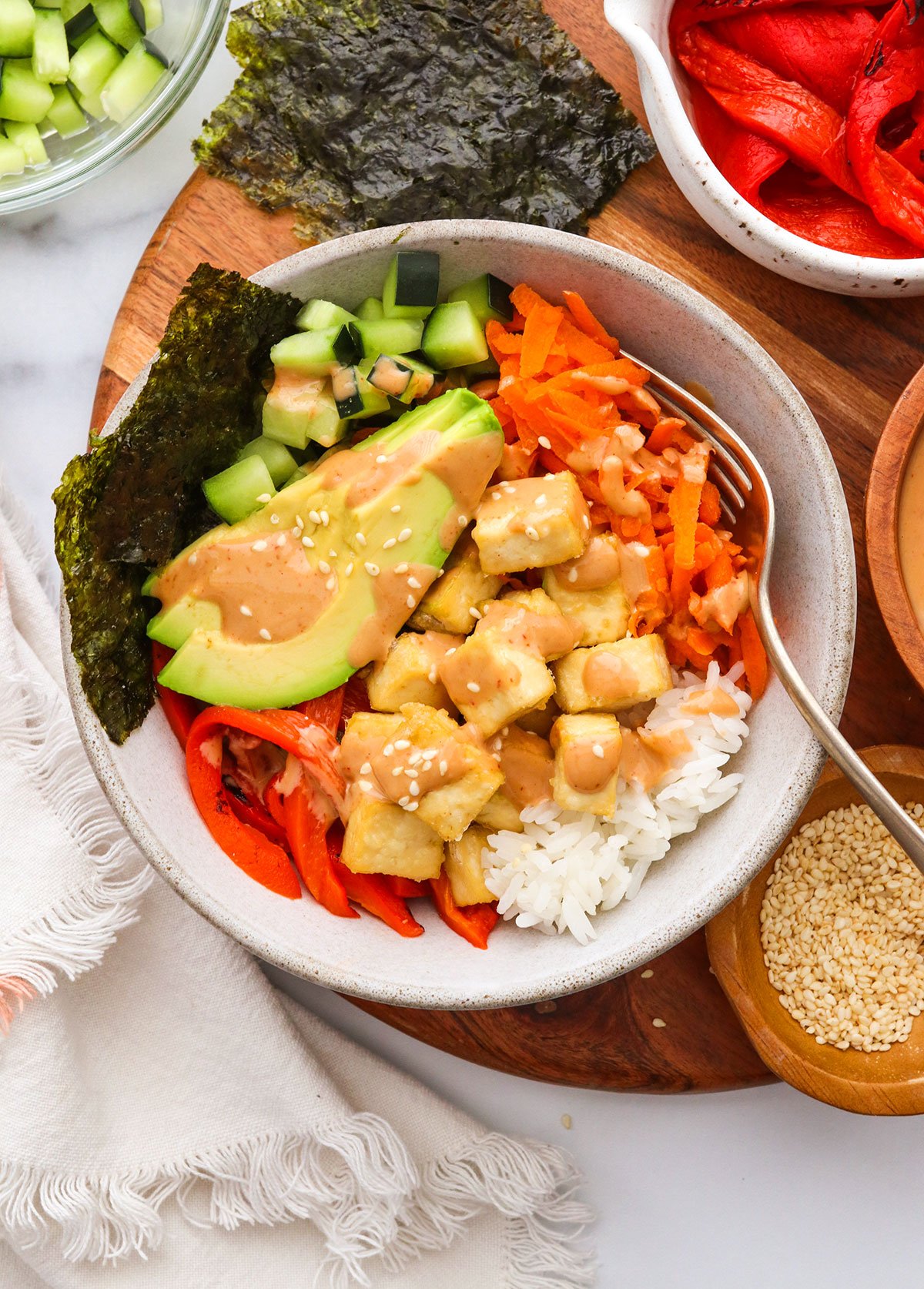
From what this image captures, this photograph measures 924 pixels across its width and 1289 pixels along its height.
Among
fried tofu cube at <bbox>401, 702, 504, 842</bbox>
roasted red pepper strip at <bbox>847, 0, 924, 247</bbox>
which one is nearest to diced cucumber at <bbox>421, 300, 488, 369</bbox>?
fried tofu cube at <bbox>401, 702, 504, 842</bbox>

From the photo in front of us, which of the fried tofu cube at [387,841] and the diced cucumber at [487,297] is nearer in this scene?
the fried tofu cube at [387,841]

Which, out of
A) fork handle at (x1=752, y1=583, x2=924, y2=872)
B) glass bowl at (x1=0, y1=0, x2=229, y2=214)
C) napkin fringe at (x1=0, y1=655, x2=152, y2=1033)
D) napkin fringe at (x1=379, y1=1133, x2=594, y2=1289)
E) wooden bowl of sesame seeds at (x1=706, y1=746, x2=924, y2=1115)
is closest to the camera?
fork handle at (x1=752, y1=583, x2=924, y2=872)

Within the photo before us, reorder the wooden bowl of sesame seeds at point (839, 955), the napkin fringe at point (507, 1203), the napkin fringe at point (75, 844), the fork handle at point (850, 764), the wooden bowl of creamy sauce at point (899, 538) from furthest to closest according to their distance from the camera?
the napkin fringe at point (507, 1203) → the napkin fringe at point (75, 844) → the wooden bowl of sesame seeds at point (839, 955) → the wooden bowl of creamy sauce at point (899, 538) → the fork handle at point (850, 764)

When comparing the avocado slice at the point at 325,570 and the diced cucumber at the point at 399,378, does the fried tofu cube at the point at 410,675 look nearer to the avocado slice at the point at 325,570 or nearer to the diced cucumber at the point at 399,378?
the avocado slice at the point at 325,570

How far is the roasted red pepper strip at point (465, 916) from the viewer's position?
1.96 metres

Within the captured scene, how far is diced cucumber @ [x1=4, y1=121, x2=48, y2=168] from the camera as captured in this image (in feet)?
7.85

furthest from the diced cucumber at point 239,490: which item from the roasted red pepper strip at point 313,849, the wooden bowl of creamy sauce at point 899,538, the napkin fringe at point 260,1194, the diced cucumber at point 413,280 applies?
the napkin fringe at point 260,1194

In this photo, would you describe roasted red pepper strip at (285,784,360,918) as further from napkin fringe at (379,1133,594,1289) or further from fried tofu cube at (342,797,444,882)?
napkin fringe at (379,1133,594,1289)

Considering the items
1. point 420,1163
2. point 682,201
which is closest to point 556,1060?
point 420,1163

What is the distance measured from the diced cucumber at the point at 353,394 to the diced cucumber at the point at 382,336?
0.19 feet

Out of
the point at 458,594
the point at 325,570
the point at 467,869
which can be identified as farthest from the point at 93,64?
the point at 467,869

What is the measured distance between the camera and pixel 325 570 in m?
1.88

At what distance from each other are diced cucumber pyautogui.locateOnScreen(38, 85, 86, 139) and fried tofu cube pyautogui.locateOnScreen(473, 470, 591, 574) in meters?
1.38

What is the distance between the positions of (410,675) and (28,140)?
1.54 m
